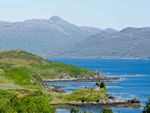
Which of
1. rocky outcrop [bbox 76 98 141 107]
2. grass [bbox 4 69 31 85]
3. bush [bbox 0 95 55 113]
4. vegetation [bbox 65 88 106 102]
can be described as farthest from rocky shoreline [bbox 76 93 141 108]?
grass [bbox 4 69 31 85]

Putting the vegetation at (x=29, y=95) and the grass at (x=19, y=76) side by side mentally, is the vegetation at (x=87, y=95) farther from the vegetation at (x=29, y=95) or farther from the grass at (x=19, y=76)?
the grass at (x=19, y=76)

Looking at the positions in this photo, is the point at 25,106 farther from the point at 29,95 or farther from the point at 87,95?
the point at 87,95

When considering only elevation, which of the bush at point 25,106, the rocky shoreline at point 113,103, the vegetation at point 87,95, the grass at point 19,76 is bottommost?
the rocky shoreline at point 113,103

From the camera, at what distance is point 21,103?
83.8 m

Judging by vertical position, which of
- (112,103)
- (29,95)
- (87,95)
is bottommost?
(112,103)

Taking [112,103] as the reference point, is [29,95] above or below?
above

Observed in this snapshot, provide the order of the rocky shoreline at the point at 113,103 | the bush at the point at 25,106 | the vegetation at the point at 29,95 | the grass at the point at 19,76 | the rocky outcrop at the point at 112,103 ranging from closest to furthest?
the bush at the point at 25,106 < the vegetation at the point at 29,95 < the rocky shoreline at the point at 113,103 < the rocky outcrop at the point at 112,103 < the grass at the point at 19,76

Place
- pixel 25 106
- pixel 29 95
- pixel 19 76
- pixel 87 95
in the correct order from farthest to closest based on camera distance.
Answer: pixel 19 76, pixel 87 95, pixel 29 95, pixel 25 106

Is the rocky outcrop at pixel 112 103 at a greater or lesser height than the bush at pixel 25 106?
lesser

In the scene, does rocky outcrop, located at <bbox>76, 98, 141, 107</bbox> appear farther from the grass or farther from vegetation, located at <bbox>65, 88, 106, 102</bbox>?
the grass

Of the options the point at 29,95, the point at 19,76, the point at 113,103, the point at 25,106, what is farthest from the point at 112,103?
the point at 19,76

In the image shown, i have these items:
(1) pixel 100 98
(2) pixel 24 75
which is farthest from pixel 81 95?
(2) pixel 24 75

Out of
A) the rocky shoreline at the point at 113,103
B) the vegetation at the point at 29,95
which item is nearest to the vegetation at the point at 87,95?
the vegetation at the point at 29,95

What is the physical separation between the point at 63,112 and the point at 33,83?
53.1 m
